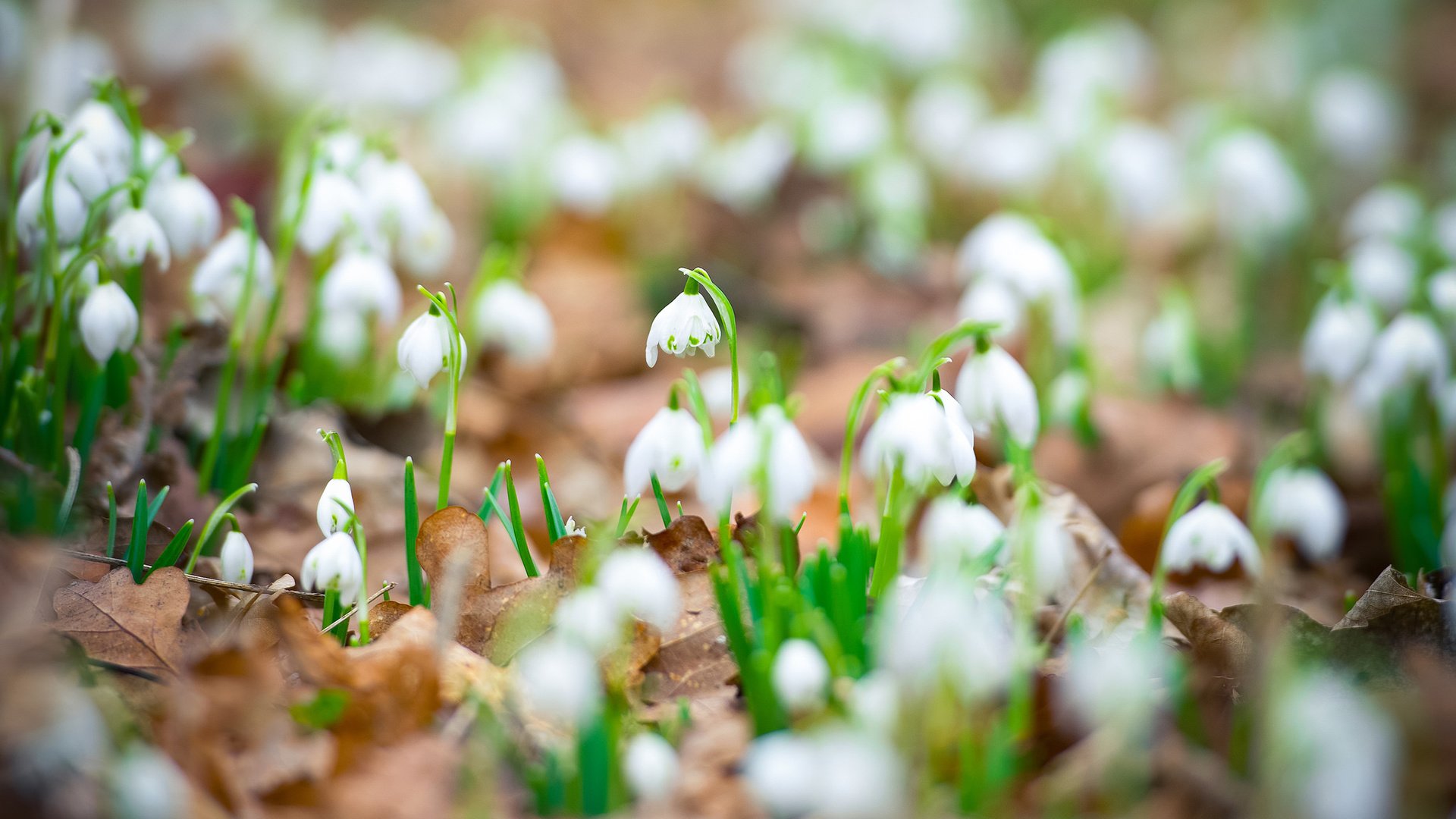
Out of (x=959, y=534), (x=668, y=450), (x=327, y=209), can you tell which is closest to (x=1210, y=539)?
(x=959, y=534)

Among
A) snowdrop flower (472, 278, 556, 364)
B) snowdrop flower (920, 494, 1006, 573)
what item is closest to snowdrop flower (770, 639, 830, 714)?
snowdrop flower (920, 494, 1006, 573)

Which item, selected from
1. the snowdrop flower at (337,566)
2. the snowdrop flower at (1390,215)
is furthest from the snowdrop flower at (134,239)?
the snowdrop flower at (1390,215)

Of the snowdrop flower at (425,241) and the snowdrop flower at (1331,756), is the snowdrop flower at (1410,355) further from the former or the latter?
the snowdrop flower at (425,241)

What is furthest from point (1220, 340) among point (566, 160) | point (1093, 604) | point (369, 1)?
point (369, 1)

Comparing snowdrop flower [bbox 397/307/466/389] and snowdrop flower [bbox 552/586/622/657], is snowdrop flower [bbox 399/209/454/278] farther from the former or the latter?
snowdrop flower [bbox 552/586/622/657]

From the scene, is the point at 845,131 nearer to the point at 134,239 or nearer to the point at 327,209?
the point at 327,209

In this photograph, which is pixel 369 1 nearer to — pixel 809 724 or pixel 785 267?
pixel 785 267
